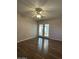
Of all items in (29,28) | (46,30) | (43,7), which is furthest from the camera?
(46,30)

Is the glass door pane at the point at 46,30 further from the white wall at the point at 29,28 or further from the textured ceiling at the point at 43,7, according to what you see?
the white wall at the point at 29,28

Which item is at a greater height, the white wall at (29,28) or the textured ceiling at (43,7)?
the textured ceiling at (43,7)

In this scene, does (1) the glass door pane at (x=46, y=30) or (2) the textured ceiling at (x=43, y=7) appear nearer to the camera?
(2) the textured ceiling at (x=43, y=7)

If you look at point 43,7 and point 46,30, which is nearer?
point 43,7

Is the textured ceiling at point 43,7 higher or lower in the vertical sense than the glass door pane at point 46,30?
higher

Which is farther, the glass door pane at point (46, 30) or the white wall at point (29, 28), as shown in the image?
the glass door pane at point (46, 30)

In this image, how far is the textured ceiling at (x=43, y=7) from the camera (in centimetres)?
139

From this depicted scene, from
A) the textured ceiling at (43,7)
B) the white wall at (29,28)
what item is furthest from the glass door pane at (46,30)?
the white wall at (29,28)

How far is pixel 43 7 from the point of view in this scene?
1726mm
